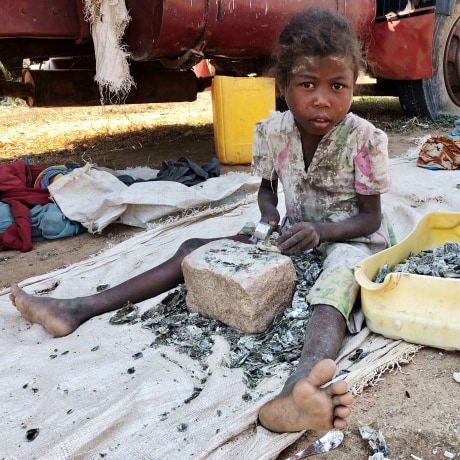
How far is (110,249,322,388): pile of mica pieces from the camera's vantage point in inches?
64.8

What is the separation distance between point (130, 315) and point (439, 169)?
2.72 m

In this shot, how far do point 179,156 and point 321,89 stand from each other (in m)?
3.33

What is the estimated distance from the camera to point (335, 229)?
6.23ft

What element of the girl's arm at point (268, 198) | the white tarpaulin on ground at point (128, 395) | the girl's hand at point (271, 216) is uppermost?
the girl's arm at point (268, 198)

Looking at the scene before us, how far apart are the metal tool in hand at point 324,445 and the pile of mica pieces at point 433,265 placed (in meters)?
0.65

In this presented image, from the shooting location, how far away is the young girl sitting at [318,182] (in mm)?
1755

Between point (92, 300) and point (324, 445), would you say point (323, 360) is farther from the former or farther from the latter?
point (92, 300)

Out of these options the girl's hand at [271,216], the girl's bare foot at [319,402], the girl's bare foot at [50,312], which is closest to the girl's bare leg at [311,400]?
the girl's bare foot at [319,402]

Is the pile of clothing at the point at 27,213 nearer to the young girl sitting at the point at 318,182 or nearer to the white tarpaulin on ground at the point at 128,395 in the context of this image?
the white tarpaulin on ground at the point at 128,395

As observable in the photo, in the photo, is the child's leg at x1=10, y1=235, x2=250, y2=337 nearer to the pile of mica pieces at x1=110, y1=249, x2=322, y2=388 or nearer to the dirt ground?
the pile of mica pieces at x1=110, y1=249, x2=322, y2=388

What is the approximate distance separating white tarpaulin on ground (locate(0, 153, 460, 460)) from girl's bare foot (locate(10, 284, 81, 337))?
0.04 metres

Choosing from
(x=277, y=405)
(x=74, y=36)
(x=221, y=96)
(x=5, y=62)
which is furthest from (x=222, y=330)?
(x=5, y=62)

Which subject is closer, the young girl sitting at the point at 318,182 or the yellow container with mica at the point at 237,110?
the young girl sitting at the point at 318,182

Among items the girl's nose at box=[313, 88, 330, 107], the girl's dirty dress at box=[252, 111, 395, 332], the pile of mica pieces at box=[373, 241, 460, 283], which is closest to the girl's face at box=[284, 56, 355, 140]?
the girl's nose at box=[313, 88, 330, 107]
